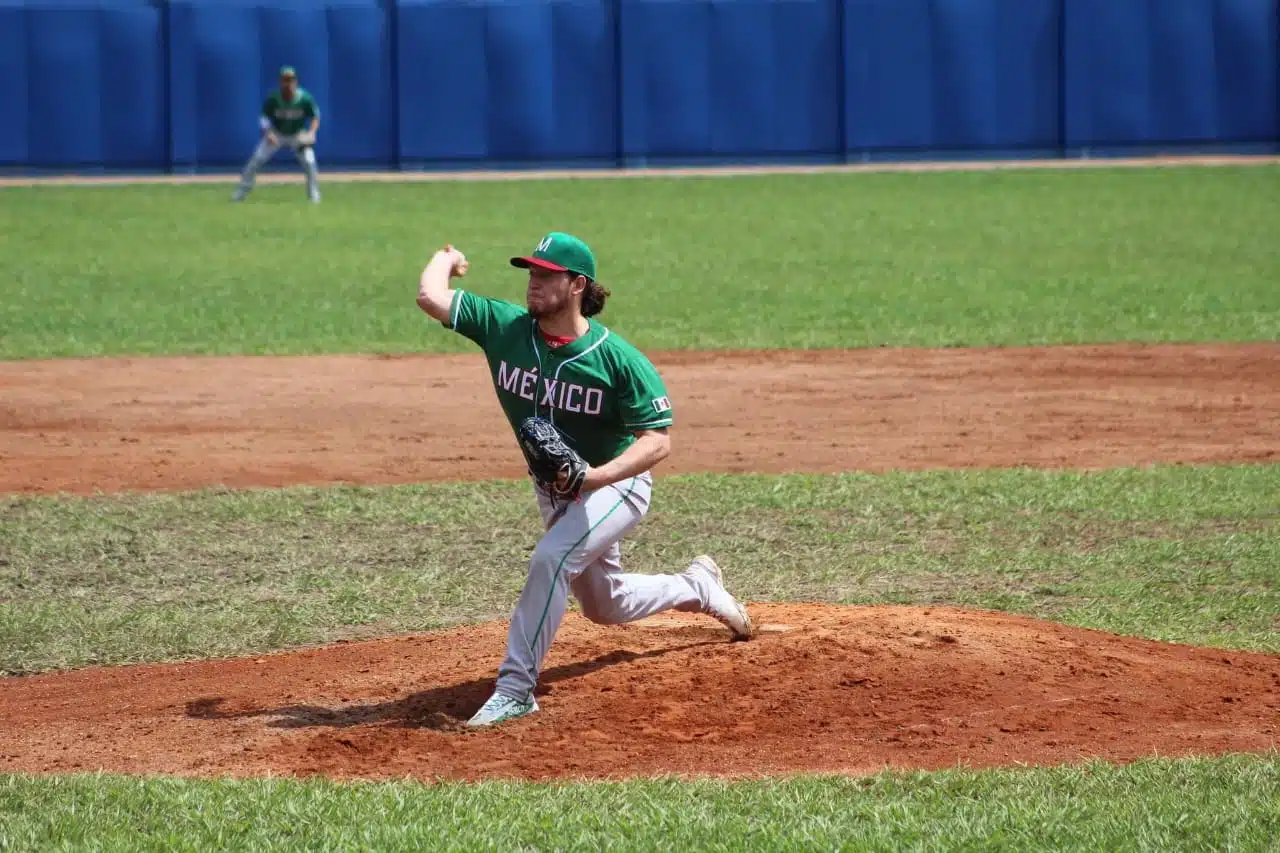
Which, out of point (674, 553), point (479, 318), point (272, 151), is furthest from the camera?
point (272, 151)

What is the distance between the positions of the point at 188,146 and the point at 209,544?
26365mm

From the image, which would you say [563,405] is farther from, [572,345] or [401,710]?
[401,710]

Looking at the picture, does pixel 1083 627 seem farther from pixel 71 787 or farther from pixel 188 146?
pixel 188 146

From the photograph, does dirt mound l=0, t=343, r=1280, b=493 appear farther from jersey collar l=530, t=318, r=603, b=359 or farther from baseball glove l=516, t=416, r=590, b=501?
baseball glove l=516, t=416, r=590, b=501

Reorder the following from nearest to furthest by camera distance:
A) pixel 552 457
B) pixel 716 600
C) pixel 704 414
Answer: pixel 552 457 < pixel 716 600 < pixel 704 414

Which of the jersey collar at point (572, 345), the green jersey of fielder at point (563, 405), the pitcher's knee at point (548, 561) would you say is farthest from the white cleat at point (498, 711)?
the jersey collar at point (572, 345)

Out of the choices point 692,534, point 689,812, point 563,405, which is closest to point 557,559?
point 563,405

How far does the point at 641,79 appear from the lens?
114 feet

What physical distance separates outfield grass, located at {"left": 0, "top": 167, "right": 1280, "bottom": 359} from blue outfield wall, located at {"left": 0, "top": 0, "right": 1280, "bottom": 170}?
261 centimetres

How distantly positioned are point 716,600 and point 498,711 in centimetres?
113

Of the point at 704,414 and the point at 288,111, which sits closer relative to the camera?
the point at 704,414

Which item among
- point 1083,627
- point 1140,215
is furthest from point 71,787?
point 1140,215

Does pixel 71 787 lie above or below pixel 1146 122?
below

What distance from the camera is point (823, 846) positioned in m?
4.90
